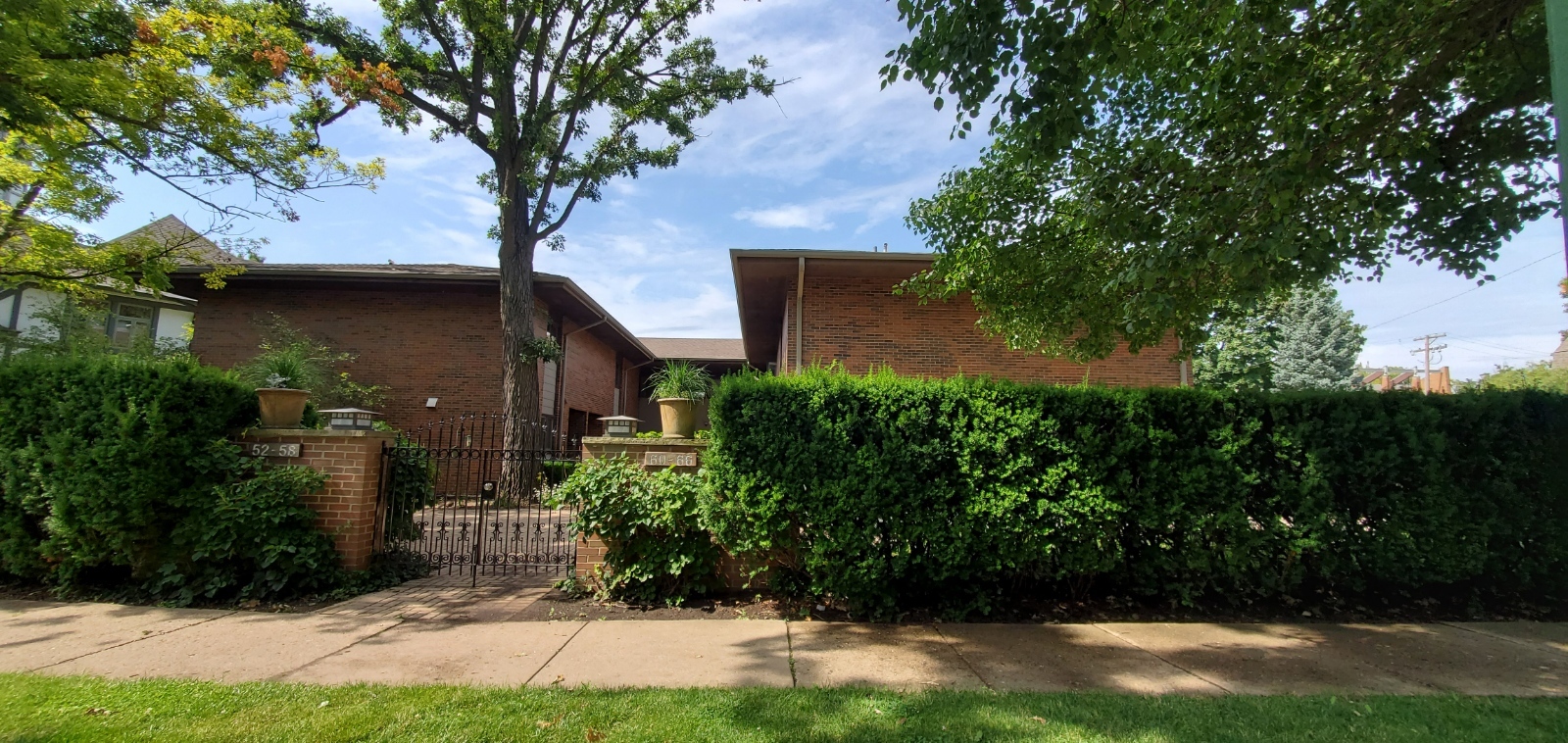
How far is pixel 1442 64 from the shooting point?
A: 15.8 feet

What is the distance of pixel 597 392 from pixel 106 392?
53.5ft

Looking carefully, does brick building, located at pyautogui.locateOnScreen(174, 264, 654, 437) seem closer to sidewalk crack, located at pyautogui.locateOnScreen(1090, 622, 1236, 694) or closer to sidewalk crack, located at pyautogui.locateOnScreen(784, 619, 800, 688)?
sidewalk crack, located at pyautogui.locateOnScreen(784, 619, 800, 688)

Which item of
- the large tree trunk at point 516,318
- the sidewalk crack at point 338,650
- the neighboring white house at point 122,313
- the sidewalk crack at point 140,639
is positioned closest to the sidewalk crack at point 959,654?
the sidewalk crack at point 338,650

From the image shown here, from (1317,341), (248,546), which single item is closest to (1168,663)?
(248,546)

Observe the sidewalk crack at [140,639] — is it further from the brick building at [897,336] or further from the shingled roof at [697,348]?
the shingled roof at [697,348]

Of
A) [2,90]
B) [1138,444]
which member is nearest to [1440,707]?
[1138,444]

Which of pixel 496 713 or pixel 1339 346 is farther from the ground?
pixel 1339 346

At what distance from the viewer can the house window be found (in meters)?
18.0

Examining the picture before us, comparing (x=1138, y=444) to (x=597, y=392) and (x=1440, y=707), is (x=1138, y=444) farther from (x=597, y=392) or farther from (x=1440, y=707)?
(x=597, y=392)

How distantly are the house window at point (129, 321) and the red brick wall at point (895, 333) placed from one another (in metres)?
19.5

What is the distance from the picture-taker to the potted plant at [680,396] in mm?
5645

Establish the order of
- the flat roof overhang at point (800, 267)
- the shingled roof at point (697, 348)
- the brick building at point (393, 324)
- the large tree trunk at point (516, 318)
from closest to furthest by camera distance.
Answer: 1. the flat roof overhang at point (800, 267)
2. the large tree trunk at point (516, 318)
3. the brick building at point (393, 324)
4. the shingled roof at point (697, 348)

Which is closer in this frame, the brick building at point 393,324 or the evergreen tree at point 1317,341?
the brick building at point 393,324

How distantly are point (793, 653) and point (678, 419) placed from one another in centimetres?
231
